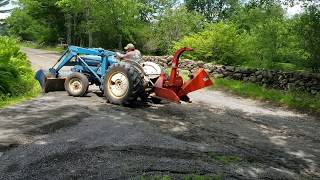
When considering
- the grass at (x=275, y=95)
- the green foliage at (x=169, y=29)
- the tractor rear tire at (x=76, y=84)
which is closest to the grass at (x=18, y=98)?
the tractor rear tire at (x=76, y=84)

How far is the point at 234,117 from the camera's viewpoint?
10.9m

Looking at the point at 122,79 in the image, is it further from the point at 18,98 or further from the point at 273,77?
the point at 273,77

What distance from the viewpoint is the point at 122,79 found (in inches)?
443

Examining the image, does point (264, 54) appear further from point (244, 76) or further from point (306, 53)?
point (244, 76)

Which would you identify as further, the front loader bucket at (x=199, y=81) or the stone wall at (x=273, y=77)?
the stone wall at (x=273, y=77)

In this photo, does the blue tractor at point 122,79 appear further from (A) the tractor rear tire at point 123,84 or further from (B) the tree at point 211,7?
(B) the tree at point 211,7

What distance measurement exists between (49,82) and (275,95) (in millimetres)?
7799

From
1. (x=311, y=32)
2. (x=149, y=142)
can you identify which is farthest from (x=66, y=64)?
(x=311, y=32)

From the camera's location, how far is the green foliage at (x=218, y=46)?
83.6ft

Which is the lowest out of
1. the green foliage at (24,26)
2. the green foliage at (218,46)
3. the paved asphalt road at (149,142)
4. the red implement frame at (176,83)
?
the paved asphalt road at (149,142)

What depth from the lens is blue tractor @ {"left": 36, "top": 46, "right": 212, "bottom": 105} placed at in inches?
436

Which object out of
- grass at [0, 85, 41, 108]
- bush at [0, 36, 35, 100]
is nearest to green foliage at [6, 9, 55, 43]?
bush at [0, 36, 35, 100]

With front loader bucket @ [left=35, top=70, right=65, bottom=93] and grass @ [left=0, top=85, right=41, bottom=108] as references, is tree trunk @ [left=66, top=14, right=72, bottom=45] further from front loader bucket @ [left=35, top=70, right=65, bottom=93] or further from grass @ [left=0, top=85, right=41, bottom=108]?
grass @ [left=0, top=85, right=41, bottom=108]

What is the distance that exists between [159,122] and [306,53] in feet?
46.9
